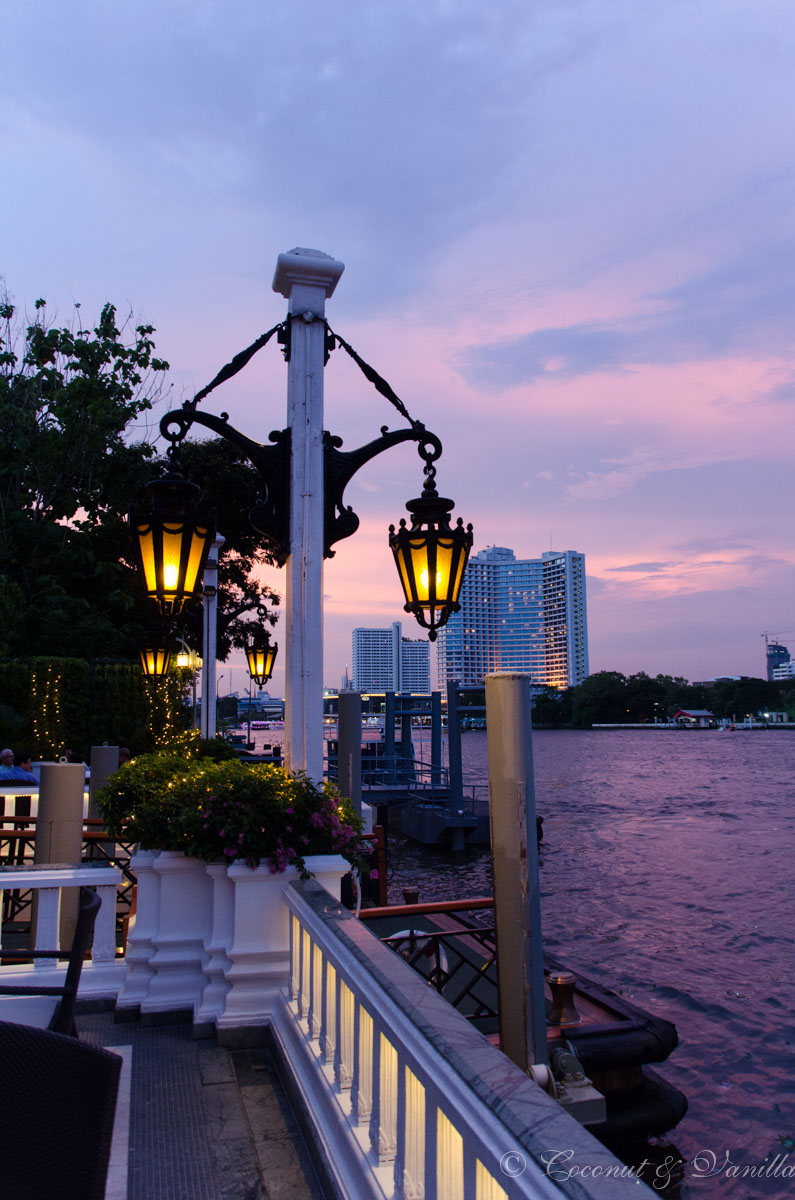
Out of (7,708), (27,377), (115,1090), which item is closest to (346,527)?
(115,1090)

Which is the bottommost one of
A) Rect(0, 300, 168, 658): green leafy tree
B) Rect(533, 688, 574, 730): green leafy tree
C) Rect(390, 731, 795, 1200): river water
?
Rect(390, 731, 795, 1200): river water

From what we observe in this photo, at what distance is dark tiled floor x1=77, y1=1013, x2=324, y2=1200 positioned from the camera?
115 inches

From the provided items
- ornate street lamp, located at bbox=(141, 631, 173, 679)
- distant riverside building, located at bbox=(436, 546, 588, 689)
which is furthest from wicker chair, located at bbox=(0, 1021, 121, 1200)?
distant riverside building, located at bbox=(436, 546, 588, 689)

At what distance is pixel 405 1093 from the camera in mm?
2314

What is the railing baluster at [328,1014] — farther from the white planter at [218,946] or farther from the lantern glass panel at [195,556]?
the lantern glass panel at [195,556]

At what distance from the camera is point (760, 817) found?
4150 cm

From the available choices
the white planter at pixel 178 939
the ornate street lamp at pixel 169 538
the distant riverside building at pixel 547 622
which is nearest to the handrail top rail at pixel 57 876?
the white planter at pixel 178 939

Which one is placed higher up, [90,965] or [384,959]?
[384,959]

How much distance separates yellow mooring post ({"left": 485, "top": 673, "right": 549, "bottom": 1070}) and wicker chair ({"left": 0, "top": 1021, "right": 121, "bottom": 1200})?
9.59ft

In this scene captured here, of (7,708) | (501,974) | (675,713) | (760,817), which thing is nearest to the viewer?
(501,974)

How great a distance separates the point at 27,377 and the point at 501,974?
85.9ft

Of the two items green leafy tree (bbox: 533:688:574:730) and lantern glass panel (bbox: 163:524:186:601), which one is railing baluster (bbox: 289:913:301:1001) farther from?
green leafy tree (bbox: 533:688:574:730)

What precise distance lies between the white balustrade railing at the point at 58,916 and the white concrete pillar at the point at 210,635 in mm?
7255

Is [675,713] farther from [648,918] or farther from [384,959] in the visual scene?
[384,959]
